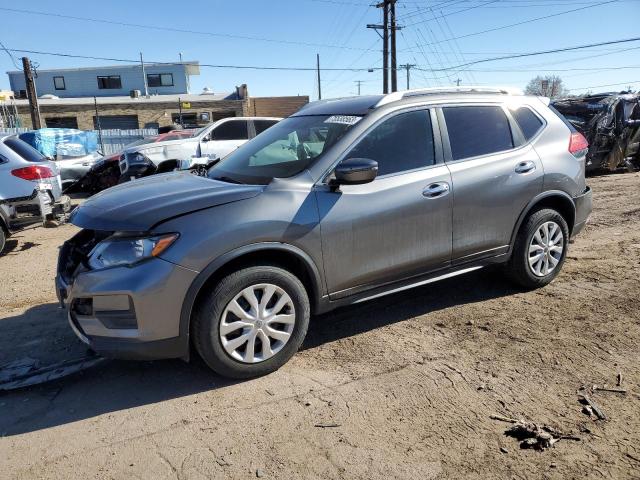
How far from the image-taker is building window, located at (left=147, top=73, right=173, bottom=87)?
47094mm

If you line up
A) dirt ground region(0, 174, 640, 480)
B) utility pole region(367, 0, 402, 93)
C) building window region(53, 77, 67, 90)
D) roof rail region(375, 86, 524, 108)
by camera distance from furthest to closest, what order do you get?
building window region(53, 77, 67, 90) < utility pole region(367, 0, 402, 93) < roof rail region(375, 86, 524, 108) < dirt ground region(0, 174, 640, 480)

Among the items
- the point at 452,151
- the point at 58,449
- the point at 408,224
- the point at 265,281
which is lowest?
the point at 58,449

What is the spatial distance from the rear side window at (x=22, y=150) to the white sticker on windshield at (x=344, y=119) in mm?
Result: 5059

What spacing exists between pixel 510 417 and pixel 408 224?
4.90 ft

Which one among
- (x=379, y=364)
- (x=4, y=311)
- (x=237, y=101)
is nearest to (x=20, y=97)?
(x=237, y=101)

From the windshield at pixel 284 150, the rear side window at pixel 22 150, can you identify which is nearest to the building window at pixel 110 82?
the rear side window at pixel 22 150

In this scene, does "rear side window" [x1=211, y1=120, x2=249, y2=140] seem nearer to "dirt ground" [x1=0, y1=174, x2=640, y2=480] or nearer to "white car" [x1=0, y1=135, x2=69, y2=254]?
"white car" [x1=0, y1=135, x2=69, y2=254]

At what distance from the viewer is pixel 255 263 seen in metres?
3.22

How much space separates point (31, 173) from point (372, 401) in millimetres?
5983

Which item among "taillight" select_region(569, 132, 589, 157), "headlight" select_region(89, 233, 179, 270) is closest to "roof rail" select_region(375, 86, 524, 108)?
"taillight" select_region(569, 132, 589, 157)

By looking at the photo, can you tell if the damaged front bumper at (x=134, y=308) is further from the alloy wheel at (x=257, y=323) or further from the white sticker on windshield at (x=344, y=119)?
the white sticker on windshield at (x=344, y=119)

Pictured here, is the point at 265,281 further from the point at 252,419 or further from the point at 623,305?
the point at 623,305

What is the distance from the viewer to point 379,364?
344cm

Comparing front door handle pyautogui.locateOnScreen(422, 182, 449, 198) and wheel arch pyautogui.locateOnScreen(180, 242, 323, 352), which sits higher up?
front door handle pyautogui.locateOnScreen(422, 182, 449, 198)
